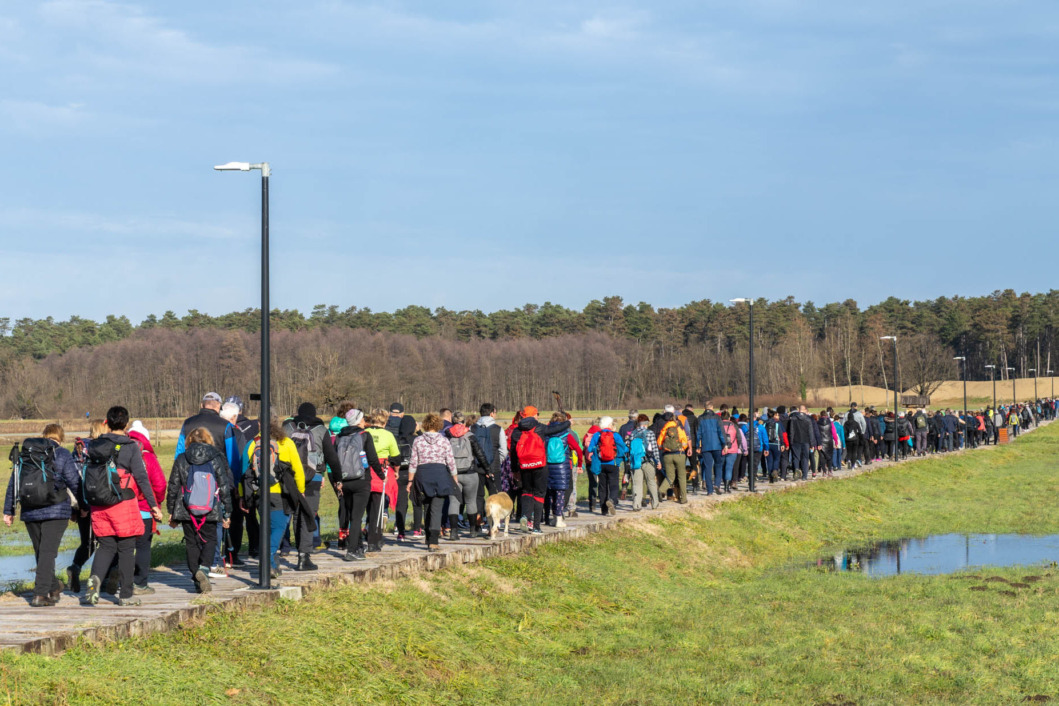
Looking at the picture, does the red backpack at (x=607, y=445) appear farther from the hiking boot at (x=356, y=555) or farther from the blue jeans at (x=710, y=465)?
the hiking boot at (x=356, y=555)

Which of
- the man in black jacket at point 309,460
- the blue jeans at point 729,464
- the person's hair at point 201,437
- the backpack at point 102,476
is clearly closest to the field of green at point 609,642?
the man in black jacket at point 309,460

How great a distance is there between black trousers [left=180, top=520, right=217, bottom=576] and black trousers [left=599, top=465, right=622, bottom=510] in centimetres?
1050

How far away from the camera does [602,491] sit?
2142cm

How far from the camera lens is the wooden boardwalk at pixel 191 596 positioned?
30.0 feet

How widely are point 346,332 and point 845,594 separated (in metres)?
124

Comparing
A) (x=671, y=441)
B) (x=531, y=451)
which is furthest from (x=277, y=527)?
(x=671, y=441)

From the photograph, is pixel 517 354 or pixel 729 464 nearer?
pixel 729 464

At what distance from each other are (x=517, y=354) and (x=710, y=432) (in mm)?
111307

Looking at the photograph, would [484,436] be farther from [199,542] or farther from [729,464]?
[729,464]

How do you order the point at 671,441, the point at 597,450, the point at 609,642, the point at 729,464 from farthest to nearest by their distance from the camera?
the point at 729,464 → the point at 671,441 → the point at 597,450 → the point at 609,642

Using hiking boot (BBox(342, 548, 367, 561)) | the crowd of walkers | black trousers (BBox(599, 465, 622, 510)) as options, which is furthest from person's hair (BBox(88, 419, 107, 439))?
black trousers (BBox(599, 465, 622, 510))

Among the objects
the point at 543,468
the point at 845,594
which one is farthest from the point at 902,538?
the point at 543,468

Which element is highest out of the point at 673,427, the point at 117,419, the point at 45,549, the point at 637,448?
the point at 117,419

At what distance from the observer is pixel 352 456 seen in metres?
13.5
